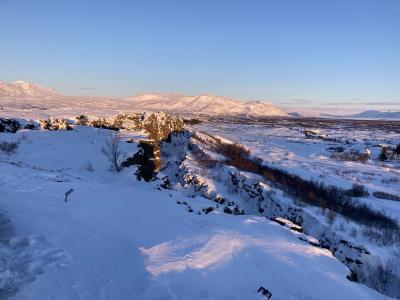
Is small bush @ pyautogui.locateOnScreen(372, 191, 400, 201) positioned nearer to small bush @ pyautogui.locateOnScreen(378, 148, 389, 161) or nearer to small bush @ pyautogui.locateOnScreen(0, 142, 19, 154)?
small bush @ pyautogui.locateOnScreen(378, 148, 389, 161)

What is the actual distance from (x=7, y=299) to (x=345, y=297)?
19.1ft

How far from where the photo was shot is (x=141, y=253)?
8750 millimetres

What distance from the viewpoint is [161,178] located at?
73.2 feet

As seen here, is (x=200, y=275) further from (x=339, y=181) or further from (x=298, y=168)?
(x=298, y=168)

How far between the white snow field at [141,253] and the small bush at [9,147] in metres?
10.6

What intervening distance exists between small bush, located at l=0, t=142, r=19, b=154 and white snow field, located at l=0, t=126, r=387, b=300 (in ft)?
34.7

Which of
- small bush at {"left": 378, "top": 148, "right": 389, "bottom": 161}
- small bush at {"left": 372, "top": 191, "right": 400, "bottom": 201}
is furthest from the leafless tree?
small bush at {"left": 378, "top": 148, "right": 389, "bottom": 161}

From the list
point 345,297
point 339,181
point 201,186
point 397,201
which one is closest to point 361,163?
point 339,181

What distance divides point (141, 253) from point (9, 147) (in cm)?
1846

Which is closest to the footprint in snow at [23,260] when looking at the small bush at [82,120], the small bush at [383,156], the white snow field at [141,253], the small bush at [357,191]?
the white snow field at [141,253]

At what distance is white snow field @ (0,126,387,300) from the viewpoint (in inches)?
286

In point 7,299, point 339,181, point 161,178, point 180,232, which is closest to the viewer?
point 7,299

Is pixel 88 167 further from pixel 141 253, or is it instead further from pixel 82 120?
pixel 141 253

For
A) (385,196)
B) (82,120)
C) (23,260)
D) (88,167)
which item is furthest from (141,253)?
(82,120)
